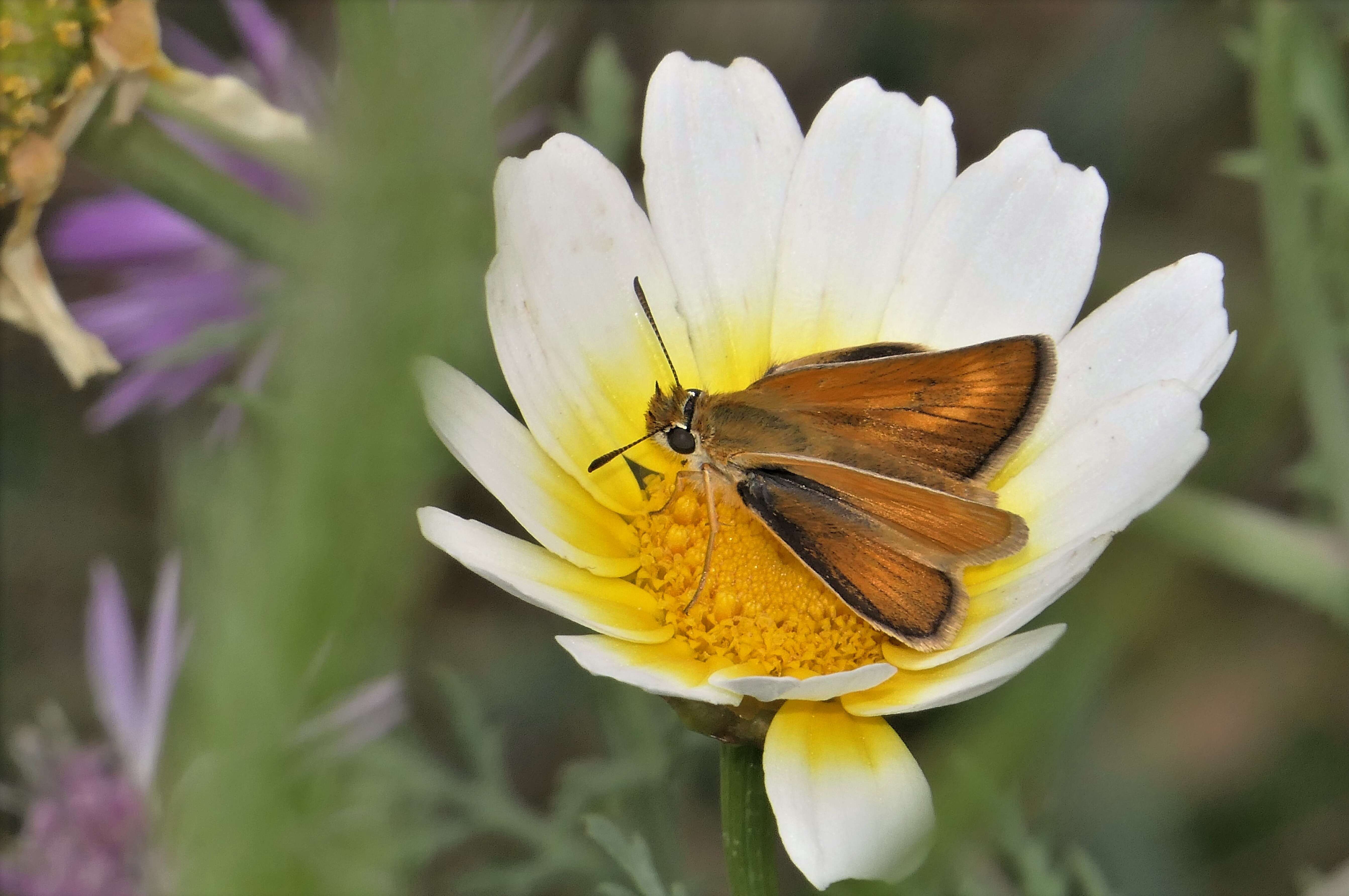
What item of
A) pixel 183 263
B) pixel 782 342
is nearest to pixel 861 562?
pixel 782 342

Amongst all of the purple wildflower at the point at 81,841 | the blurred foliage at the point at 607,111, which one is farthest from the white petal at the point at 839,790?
the purple wildflower at the point at 81,841

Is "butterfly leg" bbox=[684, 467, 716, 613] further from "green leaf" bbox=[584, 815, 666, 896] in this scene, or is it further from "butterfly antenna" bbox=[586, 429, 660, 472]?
"green leaf" bbox=[584, 815, 666, 896]

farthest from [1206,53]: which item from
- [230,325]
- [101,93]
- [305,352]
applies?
[305,352]

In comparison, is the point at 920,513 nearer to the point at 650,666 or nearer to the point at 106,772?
the point at 650,666

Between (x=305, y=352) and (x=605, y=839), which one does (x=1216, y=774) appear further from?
(x=305, y=352)

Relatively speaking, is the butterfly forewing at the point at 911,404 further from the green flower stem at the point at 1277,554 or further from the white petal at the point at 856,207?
the green flower stem at the point at 1277,554

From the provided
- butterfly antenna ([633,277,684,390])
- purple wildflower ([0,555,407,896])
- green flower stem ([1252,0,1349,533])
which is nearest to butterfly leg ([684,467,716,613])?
butterfly antenna ([633,277,684,390])
